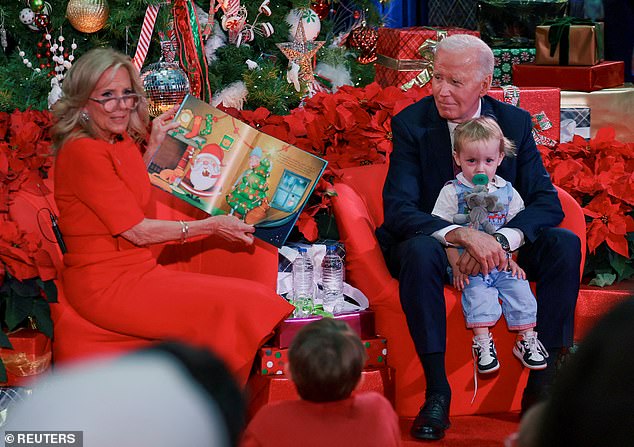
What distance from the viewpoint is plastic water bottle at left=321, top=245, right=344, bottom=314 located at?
11.7 feet

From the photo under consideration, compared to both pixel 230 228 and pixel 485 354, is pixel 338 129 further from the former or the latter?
pixel 485 354

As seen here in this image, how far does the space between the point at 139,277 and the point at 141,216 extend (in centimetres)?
20

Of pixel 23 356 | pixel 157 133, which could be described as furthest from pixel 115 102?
pixel 23 356

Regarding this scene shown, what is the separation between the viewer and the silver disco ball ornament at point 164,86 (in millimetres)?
4820

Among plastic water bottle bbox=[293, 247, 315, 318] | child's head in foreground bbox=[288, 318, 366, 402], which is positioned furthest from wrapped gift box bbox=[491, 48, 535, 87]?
child's head in foreground bbox=[288, 318, 366, 402]

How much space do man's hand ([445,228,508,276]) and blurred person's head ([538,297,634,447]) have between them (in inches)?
97.6

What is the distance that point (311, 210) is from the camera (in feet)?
12.5

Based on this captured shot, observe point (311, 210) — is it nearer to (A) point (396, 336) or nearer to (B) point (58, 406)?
(A) point (396, 336)

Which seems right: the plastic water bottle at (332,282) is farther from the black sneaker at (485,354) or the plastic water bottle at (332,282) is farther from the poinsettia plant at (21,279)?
the poinsettia plant at (21,279)

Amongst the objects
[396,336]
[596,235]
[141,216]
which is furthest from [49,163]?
[596,235]

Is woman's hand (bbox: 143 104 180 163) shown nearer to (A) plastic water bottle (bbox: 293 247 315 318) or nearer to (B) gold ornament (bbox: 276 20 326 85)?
(A) plastic water bottle (bbox: 293 247 315 318)

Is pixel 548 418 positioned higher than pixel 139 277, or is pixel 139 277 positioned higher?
pixel 548 418

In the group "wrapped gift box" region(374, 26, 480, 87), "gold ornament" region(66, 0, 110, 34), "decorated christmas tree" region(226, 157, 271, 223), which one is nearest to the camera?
"decorated christmas tree" region(226, 157, 271, 223)

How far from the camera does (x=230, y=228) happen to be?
11.0 feet
